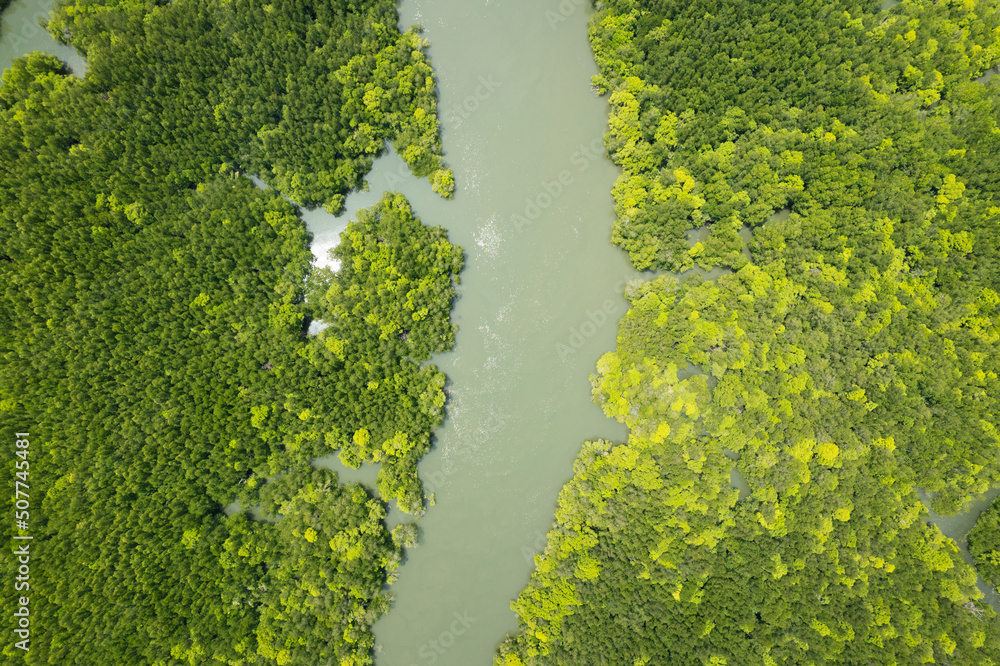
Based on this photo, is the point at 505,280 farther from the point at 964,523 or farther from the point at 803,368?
the point at 964,523

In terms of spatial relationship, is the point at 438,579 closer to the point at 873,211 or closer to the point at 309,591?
the point at 309,591

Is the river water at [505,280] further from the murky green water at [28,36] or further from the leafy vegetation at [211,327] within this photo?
the leafy vegetation at [211,327]

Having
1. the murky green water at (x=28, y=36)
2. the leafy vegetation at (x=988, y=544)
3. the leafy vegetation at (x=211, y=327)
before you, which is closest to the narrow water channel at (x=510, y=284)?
the leafy vegetation at (x=211, y=327)

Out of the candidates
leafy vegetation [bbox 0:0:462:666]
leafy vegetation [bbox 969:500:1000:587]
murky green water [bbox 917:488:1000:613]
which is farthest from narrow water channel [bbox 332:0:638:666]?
leafy vegetation [bbox 969:500:1000:587]

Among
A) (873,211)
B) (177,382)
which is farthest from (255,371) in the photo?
(873,211)

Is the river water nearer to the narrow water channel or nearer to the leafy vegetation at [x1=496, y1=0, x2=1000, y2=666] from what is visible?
the narrow water channel

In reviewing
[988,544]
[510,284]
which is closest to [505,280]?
[510,284]
